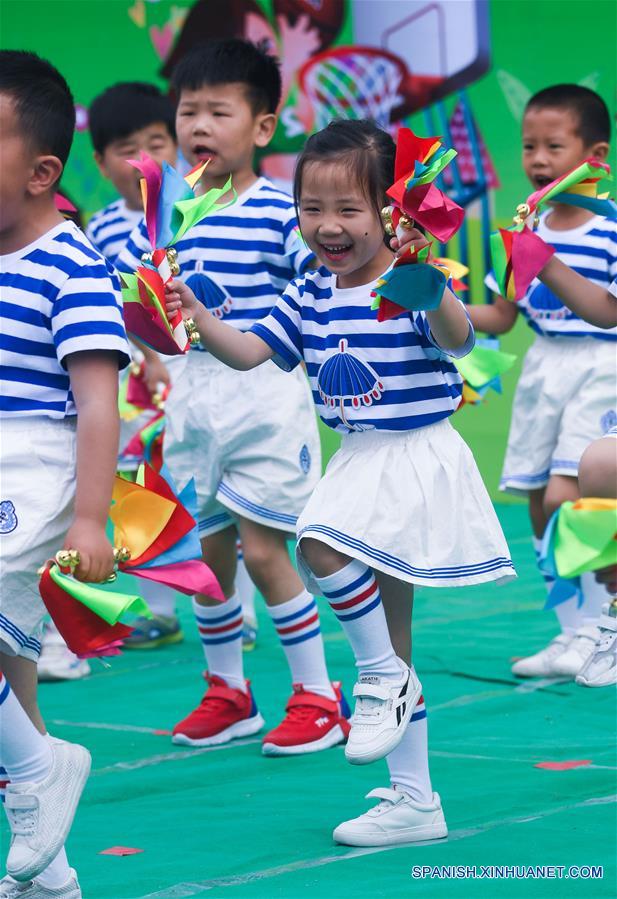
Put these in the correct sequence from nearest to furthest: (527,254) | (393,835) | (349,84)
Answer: (393,835) → (527,254) → (349,84)

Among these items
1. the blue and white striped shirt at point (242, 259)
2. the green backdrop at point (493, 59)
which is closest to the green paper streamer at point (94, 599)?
the blue and white striped shirt at point (242, 259)

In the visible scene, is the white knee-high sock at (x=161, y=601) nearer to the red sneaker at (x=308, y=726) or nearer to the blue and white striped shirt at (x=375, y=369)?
the red sneaker at (x=308, y=726)

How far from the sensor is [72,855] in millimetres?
2709

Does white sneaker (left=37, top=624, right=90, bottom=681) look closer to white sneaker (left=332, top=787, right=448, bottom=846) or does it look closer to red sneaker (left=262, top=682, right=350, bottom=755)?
red sneaker (left=262, top=682, right=350, bottom=755)

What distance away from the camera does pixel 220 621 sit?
370cm

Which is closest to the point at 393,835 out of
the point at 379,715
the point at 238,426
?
the point at 379,715

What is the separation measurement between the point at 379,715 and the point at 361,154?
3.43 feet

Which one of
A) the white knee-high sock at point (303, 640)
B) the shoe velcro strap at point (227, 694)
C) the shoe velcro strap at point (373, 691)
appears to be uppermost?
the shoe velcro strap at point (373, 691)

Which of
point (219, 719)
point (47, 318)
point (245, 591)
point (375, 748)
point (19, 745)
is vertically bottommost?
point (245, 591)

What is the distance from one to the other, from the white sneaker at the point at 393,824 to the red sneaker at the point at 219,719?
881mm

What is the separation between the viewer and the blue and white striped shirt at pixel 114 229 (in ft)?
16.3

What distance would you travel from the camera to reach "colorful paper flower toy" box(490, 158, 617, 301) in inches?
111

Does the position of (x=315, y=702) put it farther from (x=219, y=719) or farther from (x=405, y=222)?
(x=405, y=222)

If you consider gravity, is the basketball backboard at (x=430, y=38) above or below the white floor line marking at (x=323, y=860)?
above
